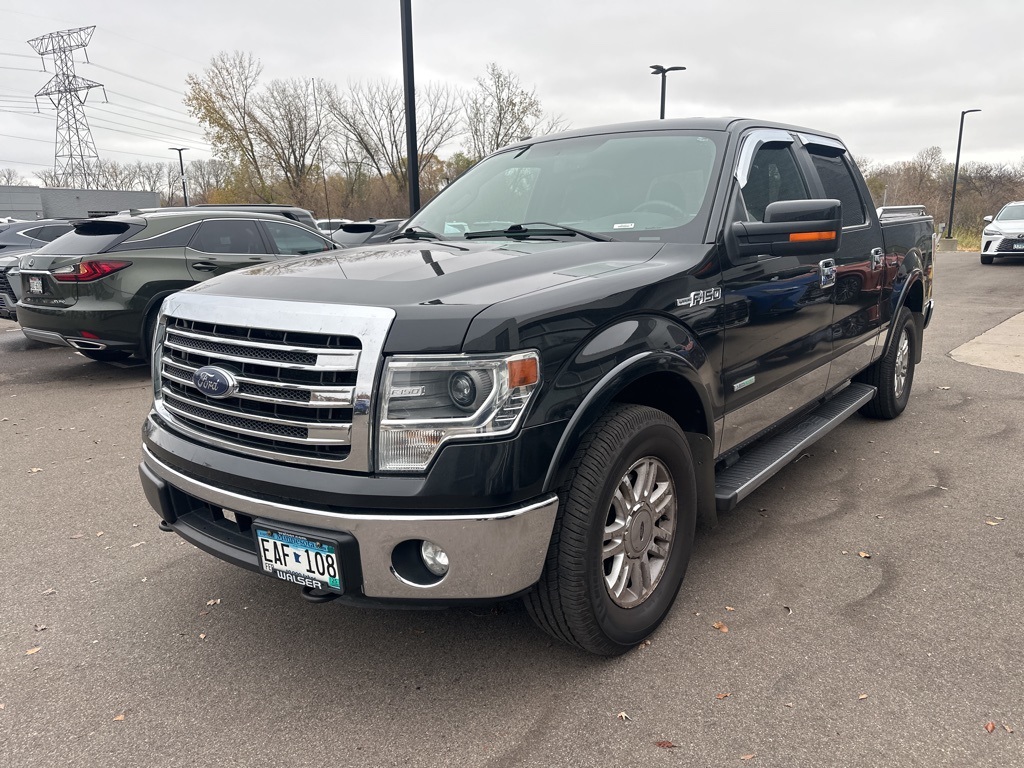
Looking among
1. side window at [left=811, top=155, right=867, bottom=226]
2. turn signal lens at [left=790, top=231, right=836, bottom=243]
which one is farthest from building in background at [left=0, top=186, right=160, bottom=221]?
turn signal lens at [left=790, top=231, right=836, bottom=243]

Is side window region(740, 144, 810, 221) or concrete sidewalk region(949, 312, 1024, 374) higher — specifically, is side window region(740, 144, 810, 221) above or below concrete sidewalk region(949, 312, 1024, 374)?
above

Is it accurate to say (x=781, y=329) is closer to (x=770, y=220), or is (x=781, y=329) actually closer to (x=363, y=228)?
(x=770, y=220)

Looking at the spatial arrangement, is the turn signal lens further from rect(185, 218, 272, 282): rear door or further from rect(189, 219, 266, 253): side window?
rect(189, 219, 266, 253): side window

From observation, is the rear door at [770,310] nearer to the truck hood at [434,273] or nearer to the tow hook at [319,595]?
the truck hood at [434,273]

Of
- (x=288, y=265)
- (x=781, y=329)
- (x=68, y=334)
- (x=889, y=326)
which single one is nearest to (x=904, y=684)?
(x=781, y=329)

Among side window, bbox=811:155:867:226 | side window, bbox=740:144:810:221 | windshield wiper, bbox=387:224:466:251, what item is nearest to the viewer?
side window, bbox=740:144:810:221

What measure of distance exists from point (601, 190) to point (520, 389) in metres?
1.66

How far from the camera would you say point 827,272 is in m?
3.89

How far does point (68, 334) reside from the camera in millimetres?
7289

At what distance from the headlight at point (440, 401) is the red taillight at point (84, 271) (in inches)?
246

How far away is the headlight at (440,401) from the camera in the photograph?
2137 millimetres

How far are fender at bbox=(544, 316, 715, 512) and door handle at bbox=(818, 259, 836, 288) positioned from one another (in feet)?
4.16

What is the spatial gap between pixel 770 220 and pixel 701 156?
57 centimetres

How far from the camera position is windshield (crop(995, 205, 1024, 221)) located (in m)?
19.8
